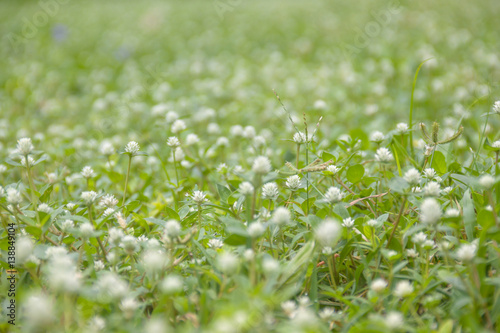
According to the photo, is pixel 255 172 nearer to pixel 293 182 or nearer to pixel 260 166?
pixel 260 166

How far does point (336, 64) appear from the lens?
432cm

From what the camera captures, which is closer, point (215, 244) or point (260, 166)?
point (260, 166)

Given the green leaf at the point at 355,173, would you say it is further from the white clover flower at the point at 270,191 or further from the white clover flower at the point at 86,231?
the white clover flower at the point at 86,231

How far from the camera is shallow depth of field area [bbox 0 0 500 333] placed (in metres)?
1.08

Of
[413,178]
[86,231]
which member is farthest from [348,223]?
[86,231]

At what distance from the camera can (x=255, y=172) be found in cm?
114

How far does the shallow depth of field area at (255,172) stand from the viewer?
3.54 feet

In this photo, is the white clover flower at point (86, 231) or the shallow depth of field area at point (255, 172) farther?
the white clover flower at point (86, 231)

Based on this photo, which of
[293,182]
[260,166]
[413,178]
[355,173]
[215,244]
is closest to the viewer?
[260,166]

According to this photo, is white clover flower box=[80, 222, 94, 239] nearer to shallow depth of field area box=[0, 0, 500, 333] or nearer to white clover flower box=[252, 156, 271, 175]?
shallow depth of field area box=[0, 0, 500, 333]

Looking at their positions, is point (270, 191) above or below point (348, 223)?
above

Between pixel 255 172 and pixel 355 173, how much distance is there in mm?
566

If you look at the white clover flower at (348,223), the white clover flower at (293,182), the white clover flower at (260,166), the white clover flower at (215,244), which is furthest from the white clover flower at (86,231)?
the white clover flower at (348,223)

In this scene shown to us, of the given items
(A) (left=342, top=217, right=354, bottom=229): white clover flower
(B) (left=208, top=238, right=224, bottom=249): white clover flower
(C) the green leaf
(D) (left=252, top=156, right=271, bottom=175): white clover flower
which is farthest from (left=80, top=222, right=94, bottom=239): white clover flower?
(C) the green leaf
